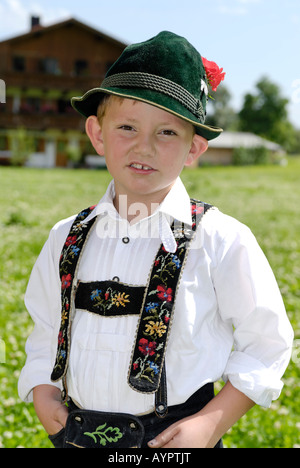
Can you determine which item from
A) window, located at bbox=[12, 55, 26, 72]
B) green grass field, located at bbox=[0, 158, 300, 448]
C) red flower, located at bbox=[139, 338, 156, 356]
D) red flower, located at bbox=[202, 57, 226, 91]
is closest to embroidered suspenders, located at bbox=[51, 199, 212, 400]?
red flower, located at bbox=[139, 338, 156, 356]

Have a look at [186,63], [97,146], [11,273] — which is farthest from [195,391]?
[11,273]

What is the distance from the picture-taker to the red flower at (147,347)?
184 centimetres

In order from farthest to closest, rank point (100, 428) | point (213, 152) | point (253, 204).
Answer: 1. point (213, 152)
2. point (253, 204)
3. point (100, 428)

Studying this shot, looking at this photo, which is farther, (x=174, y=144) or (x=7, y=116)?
(x=7, y=116)

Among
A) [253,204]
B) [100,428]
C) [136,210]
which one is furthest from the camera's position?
[253,204]

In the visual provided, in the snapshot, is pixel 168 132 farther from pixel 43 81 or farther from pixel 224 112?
pixel 224 112

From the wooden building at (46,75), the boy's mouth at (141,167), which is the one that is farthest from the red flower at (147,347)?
the wooden building at (46,75)

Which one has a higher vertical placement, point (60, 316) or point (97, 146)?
point (97, 146)

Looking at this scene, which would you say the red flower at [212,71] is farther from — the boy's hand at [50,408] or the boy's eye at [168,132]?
the boy's hand at [50,408]

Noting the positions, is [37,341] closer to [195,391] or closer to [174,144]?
[195,391]

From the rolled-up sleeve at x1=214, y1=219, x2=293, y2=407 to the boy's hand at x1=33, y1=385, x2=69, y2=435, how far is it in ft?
2.23

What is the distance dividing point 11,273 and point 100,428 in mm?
5569

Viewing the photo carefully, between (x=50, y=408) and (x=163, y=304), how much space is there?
0.69m

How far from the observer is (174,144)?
1.95 meters
